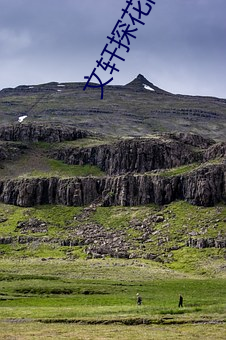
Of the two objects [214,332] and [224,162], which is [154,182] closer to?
[224,162]

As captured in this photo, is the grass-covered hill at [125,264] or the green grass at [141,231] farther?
the green grass at [141,231]

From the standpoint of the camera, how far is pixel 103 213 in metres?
191

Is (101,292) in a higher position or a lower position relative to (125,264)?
higher

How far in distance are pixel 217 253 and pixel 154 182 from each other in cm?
6104

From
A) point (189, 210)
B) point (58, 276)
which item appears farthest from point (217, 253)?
point (58, 276)

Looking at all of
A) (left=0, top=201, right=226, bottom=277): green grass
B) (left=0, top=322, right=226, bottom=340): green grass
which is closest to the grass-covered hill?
(left=0, top=322, right=226, bottom=340): green grass

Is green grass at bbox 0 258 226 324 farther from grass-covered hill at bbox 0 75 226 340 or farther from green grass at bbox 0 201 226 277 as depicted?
green grass at bbox 0 201 226 277

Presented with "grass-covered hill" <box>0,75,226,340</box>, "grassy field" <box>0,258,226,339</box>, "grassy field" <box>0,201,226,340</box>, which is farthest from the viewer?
"grass-covered hill" <box>0,75,226,340</box>

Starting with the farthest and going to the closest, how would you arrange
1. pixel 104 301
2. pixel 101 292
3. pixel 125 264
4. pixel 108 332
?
pixel 125 264, pixel 101 292, pixel 104 301, pixel 108 332

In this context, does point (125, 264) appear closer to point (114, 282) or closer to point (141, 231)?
point (114, 282)

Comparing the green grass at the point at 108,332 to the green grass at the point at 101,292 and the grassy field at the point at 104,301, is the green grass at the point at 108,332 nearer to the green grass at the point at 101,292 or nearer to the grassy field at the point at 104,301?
the grassy field at the point at 104,301

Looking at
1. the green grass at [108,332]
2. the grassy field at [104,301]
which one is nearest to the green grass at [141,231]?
the grassy field at [104,301]

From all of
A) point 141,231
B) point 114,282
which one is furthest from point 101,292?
point 141,231

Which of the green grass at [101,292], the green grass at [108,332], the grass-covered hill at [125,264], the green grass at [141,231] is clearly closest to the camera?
the green grass at [108,332]
